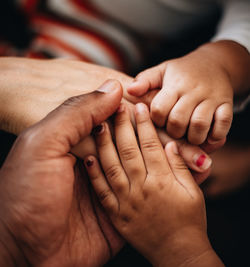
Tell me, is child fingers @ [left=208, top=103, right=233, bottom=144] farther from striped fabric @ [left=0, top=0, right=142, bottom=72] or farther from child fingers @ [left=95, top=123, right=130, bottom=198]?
striped fabric @ [left=0, top=0, right=142, bottom=72]

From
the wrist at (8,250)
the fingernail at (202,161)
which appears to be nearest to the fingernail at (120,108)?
the fingernail at (202,161)

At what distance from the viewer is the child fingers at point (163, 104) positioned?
613mm

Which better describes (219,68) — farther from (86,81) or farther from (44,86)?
(44,86)

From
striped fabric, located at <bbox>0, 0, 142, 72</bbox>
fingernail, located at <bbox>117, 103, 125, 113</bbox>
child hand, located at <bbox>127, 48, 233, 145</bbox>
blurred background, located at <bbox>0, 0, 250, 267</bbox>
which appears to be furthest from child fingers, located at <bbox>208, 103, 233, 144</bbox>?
striped fabric, located at <bbox>0, 0, 142, 72</bbox>

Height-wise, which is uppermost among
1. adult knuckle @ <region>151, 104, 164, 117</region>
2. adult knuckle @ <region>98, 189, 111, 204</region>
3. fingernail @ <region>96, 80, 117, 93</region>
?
fingernail @ <region>96, 80, 117, 93</region>

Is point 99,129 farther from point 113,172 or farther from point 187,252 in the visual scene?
point 187,252

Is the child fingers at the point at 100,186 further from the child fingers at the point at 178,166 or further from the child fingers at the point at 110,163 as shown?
the child fingers at the point at 178,166

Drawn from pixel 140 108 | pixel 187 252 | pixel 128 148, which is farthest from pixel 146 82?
pixel 187 252

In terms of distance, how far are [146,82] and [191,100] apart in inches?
5.0

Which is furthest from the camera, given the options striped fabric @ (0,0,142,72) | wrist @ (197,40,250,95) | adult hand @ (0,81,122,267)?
striped fabric @ (0,0,142,72)

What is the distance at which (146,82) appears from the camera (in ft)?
2.18

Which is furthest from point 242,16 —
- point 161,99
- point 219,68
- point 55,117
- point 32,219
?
point 32,219

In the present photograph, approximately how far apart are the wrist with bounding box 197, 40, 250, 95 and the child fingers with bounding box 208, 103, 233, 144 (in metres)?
0.16

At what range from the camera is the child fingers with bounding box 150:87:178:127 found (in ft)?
2.01
